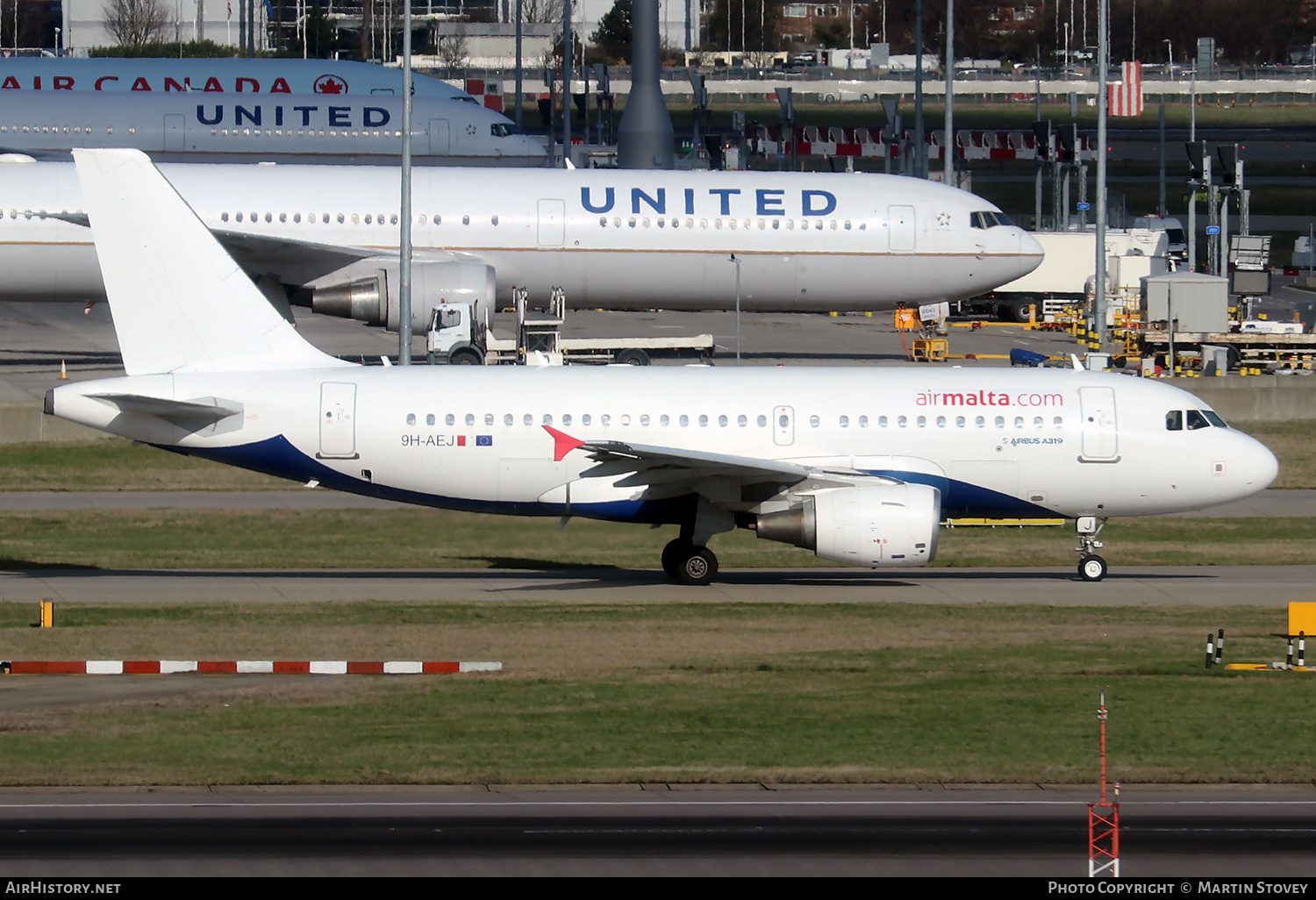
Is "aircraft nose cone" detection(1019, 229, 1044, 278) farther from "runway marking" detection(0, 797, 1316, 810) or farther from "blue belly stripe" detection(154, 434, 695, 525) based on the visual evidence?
"runway marking" detection(0, 797, 1316, 810)

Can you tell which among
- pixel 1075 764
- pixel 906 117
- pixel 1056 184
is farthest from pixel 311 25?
pixel 1075 764

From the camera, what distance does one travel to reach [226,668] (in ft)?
78.8

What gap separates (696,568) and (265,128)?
4790cm

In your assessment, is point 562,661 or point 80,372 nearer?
point 562,661

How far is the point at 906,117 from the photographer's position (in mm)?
145000

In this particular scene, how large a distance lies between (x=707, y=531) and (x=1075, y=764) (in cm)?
1155

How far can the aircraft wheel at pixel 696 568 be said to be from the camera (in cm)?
3105

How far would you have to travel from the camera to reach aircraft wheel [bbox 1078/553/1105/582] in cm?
3212

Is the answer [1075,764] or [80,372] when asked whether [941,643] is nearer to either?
[1075,764]

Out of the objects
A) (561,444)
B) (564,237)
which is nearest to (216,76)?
(564,237)

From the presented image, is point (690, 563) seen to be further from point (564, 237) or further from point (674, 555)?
point (564, 237)

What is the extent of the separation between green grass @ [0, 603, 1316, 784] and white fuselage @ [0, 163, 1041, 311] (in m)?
22.4

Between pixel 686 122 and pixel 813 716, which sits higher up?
pixel 686 122

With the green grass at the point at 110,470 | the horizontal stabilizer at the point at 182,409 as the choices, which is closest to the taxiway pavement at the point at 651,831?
the horizontal stabilizer at the point at 182,409
